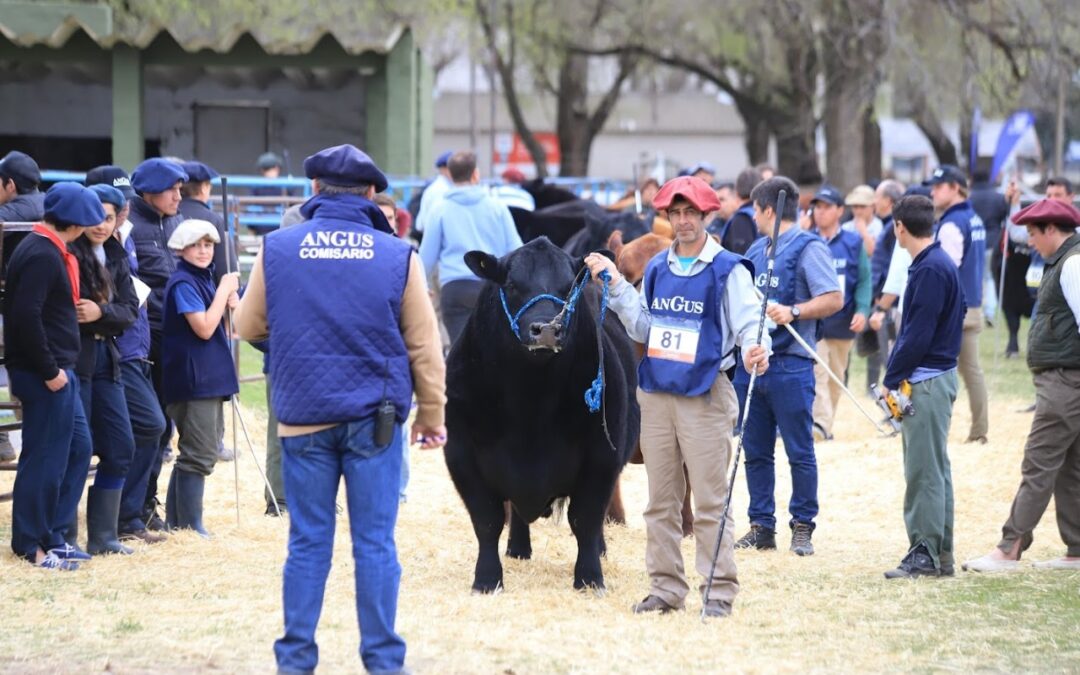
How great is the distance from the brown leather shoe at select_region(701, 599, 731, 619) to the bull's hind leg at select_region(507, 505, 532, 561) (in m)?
1.58

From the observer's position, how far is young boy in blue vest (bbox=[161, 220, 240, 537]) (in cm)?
820

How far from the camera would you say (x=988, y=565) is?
7.93 meters

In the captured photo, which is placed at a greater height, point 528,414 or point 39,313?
point 39,313

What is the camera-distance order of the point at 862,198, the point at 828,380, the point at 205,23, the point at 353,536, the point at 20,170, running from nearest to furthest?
1. the point at 353,536
2. the point at 20,170
3. the point at 828,380
4. the point at 862,198
5. the point at 205,23

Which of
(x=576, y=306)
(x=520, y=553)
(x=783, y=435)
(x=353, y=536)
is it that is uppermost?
(x=576, y=306)

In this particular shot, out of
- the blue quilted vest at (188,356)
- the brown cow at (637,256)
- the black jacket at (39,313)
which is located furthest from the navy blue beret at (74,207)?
the brown cow at (637,256)

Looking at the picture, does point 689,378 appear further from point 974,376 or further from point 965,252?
point 965,252

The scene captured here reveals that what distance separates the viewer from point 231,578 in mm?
7430

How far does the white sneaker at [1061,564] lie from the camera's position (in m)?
7.91

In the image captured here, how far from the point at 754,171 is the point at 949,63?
17.0 meters

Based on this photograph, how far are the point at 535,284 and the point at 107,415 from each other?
97.7 inches

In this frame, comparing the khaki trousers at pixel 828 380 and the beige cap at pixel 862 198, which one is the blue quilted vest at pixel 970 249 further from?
the beige cap at pixel 862 198

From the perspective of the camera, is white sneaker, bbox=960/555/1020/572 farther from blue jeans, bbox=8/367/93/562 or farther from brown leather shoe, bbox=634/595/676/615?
blue jeans, bbox=8/367/93/562

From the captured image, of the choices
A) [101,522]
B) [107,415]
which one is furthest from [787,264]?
[101,522]
